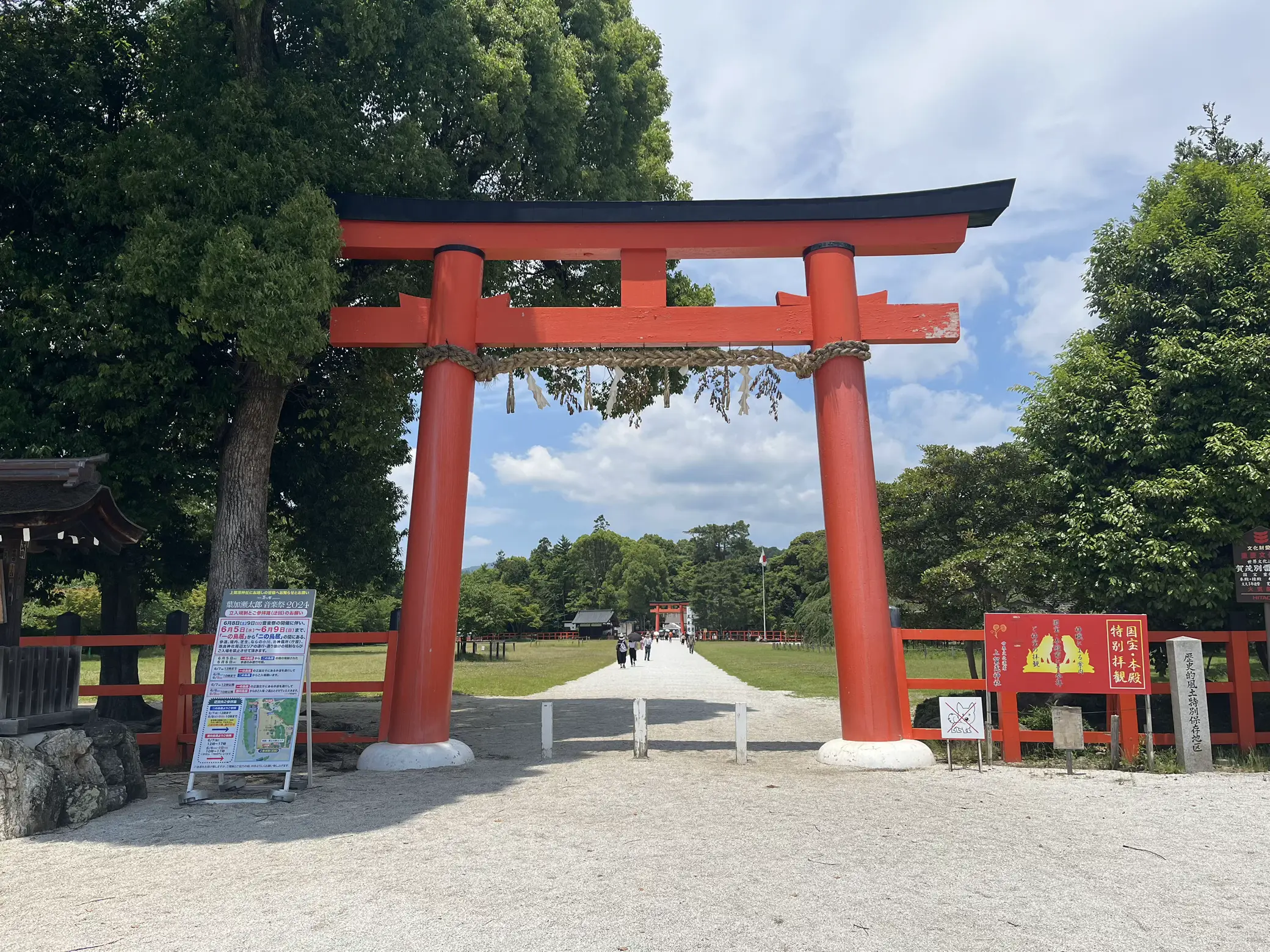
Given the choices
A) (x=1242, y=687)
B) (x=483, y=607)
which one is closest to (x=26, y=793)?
(x=1242, y=687)

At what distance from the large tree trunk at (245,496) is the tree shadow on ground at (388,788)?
2.11 m

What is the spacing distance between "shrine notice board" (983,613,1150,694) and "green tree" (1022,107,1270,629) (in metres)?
1.66

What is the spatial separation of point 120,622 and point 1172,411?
14964 millimetres

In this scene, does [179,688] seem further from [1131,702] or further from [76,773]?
[1131,702]

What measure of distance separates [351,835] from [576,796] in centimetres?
202

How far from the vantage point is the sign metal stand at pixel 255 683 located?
732 centimetres

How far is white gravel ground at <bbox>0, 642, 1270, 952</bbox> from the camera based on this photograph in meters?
4.10

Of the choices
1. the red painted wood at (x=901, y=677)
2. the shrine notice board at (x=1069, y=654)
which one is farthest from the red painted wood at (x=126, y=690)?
the shrine notice board at (x=1069, y=654)

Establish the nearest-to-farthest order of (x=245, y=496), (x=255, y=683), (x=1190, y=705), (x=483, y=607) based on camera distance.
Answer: (x=255, y=683) < (x=1190, y=705) < (x=245, y=496) < (x=483, y=607)

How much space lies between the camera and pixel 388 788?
7746 millimetres

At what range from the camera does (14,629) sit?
→ 6.92 metres

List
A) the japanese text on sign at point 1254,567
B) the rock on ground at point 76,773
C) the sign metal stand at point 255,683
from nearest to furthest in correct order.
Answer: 1. the rock on ground at point 76,773
2. the sign metal stand at point 255,683
3. the japanese text on sign at point 1254,567

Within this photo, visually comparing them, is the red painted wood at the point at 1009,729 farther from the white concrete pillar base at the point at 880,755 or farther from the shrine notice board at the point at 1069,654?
the white concrete pillar base at the point at 880,755

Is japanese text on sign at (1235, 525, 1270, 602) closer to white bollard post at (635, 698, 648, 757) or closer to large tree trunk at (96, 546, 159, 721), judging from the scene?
white bollard post at (635, 698, 648, 757)
